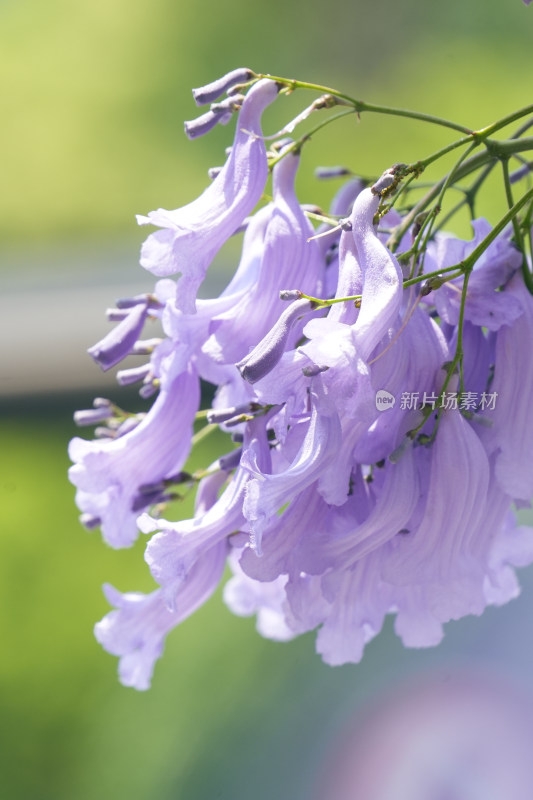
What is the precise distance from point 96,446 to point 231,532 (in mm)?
49

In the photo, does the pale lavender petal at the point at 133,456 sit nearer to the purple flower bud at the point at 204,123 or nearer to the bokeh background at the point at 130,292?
the purple flower bud at the point at 204,123

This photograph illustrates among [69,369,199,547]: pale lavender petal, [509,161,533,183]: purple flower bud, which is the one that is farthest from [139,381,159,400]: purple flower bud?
[509,161,533,183]: purple flower bud

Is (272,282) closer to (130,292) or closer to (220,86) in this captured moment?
(220,86)

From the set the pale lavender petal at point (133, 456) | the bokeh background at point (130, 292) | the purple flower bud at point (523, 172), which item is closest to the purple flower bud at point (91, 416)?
the pale lavender petal at point (133, 456)

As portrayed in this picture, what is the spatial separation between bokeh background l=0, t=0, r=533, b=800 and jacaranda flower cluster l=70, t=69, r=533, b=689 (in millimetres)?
422

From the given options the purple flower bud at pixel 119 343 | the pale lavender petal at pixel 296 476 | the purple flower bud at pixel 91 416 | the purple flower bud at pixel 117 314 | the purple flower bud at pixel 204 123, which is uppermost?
the purple flower bud at pixel 204 123

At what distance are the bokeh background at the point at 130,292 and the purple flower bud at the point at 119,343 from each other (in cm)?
43

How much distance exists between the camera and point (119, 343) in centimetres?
25

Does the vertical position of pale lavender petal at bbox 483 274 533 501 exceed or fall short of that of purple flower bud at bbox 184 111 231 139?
it falls short

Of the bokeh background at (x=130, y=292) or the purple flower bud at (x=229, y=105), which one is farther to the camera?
the bokeh background at (x=130, y=292)

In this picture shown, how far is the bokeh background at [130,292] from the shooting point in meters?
0.67

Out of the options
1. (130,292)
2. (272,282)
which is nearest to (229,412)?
(272,282)

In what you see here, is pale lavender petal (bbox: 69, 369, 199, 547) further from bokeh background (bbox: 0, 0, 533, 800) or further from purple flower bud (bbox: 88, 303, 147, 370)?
bokeh background (bbox: 0, 0, 533, 800)

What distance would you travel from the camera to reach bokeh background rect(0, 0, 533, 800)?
2.19 ft
